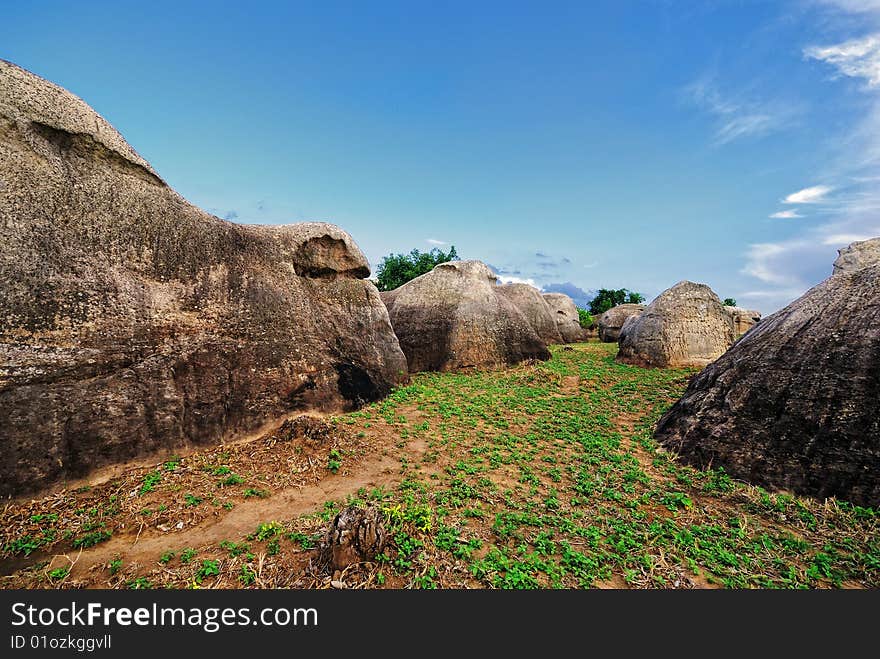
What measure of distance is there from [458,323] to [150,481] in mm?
10522

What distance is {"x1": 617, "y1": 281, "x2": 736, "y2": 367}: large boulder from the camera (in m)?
14.0

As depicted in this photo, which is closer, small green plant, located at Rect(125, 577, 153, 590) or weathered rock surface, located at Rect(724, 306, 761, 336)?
small green plant, located at Rect(125, 577, 153, 590)

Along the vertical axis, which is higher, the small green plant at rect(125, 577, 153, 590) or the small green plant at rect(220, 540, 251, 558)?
the small green plant at rect(220, 540, 251, 558)

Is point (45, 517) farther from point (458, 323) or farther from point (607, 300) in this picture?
point (607, 300)

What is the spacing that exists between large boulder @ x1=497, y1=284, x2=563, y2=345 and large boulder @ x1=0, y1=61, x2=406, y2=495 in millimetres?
16472

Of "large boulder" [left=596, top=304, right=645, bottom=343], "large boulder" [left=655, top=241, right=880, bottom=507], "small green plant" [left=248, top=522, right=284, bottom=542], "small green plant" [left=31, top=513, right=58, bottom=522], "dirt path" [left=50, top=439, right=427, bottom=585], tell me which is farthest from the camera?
"large boulder" [left=596, top=304, right=645, bottom=343]

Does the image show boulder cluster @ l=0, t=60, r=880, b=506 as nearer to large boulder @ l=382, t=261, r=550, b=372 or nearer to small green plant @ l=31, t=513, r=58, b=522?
small green plant @ l=31, t=513, r=58, b=522

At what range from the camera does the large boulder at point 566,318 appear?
27.2 m

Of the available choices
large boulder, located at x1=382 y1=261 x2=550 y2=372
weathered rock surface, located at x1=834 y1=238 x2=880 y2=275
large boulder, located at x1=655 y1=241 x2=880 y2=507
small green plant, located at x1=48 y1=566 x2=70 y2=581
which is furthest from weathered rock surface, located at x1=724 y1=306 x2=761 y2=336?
small green plant, located at x1=48 y1=566 x2=70 y2=581

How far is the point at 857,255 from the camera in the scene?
23.6 feet

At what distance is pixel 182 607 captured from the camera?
9.16 feet

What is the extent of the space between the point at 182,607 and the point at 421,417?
5769mm

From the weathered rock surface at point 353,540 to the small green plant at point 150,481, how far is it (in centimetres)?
299

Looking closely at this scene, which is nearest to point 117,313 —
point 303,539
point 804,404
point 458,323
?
point 303,539
